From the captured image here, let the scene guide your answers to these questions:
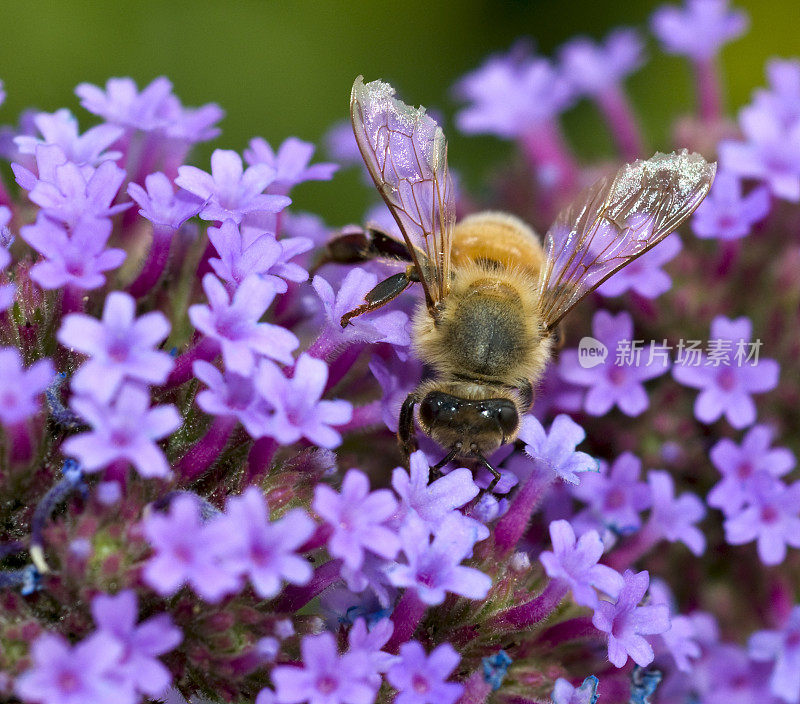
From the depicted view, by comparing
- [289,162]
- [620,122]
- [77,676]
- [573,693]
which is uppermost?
[620,122]

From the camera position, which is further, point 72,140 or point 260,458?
point 72,140

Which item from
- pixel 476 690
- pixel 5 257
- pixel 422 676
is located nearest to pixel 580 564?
pixel 476 690

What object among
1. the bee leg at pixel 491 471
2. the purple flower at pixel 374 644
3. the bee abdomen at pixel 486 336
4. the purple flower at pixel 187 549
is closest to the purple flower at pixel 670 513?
the bee leg at pixel 491 471

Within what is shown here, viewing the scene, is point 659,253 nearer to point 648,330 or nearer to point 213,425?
point 648,330

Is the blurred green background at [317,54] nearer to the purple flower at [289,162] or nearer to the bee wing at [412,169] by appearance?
the purple flower at [289,162]

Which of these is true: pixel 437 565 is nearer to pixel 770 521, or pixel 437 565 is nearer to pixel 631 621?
pixel 631 621

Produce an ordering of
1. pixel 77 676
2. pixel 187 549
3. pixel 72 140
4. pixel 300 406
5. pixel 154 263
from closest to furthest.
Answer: pixel 77 676, pixel 187 549, pixel 300 406, pixel 154 263, pixel 72 140

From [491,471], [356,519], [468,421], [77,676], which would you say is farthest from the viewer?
[491,471]

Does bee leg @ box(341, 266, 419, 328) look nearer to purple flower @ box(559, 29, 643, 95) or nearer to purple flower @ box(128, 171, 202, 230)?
purple flower @ box(128, 171, 202, 230)
